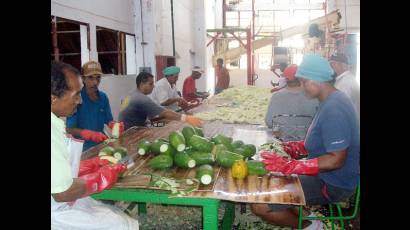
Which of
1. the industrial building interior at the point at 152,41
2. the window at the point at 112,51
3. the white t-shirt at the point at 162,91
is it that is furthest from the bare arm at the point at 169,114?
the window at the point at 112,51

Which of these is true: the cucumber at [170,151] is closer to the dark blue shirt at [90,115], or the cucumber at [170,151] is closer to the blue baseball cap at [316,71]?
the blue baseball cap at [316,71]

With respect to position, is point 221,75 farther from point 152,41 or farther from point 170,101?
point 170,101

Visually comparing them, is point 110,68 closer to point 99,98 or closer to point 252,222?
point 99,98

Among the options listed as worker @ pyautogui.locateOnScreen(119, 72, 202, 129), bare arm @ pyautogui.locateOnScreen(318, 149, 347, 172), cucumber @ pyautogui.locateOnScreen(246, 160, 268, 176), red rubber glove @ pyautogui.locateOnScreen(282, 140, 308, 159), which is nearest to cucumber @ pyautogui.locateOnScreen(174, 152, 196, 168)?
cucumber @ pyautogui.locateOnScreen(246, 160, 268, 176)

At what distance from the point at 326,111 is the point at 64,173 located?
2.25 m

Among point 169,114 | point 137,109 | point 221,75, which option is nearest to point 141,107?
point 137,109

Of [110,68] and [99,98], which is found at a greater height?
[110,68]

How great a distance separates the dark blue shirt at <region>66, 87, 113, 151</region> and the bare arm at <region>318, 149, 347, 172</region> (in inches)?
115

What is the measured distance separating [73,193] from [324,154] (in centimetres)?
222

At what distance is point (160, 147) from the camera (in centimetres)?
351
